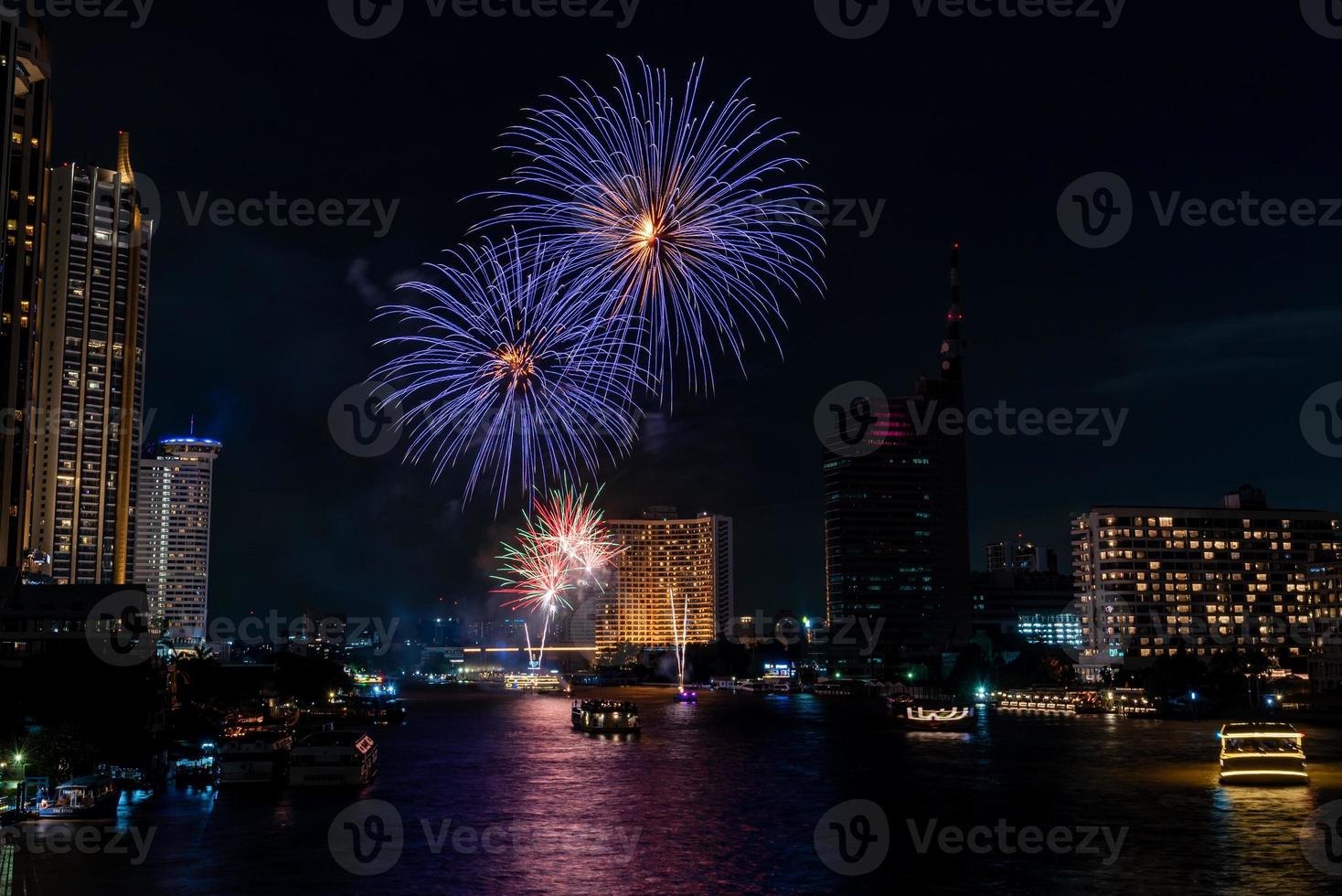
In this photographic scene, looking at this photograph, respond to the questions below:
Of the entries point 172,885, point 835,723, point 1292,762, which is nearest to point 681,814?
point 172,885

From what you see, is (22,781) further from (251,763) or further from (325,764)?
(325,764)

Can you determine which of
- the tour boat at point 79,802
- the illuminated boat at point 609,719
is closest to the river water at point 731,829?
the tour boat at point 79,802

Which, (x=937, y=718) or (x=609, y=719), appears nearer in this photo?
(x=609, y=719)

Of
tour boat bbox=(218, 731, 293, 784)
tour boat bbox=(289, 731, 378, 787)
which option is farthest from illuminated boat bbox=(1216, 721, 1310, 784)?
tour boat bbox=(218, 731, 293, 784)

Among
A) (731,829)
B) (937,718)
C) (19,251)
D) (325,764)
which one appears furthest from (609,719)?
(19,251)

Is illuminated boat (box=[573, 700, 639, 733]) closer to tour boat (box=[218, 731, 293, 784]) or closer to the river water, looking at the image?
the river water

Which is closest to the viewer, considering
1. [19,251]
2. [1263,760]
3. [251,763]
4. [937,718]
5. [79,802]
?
[79,802]
